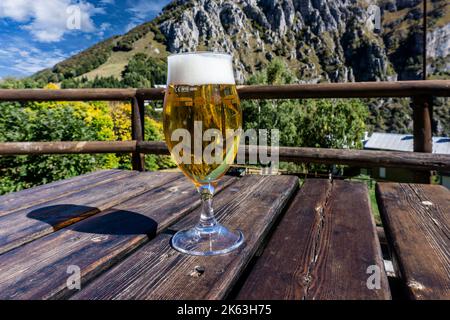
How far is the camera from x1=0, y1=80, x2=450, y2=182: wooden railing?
1.59 metres

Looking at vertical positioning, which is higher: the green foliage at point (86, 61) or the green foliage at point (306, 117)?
the green foliage at point (86, 61)

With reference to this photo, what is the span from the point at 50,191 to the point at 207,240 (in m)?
0.67

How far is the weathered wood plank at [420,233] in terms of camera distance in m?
0.49

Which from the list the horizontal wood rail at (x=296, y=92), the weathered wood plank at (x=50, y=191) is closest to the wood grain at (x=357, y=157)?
the horizontal wood rail at (x=296, y=92)

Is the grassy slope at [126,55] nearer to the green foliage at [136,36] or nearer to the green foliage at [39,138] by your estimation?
the green foliage at [136,36]

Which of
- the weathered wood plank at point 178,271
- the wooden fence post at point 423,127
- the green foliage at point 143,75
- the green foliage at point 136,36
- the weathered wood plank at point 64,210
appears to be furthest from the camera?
the green foliage at point 136,36

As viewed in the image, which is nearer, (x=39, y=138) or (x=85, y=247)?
(x=85, y=247)

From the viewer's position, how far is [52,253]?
1.98 feet

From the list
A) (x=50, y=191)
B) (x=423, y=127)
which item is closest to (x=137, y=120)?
(x=50, y=191)

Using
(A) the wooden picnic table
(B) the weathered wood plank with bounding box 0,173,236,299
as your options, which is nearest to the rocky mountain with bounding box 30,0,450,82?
(A) the wooden picnic table

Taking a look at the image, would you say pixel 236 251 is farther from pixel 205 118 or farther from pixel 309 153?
pixel 309 153

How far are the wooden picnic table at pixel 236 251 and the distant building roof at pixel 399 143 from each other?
37039 millimetres

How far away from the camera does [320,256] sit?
571mm

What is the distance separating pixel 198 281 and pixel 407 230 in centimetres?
44
